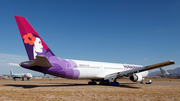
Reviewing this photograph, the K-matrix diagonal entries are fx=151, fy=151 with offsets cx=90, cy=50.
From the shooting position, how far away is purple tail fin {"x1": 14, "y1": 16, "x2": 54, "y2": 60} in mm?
16797

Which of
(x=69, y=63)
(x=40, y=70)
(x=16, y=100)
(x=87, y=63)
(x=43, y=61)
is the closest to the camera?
(x=16, y=100)

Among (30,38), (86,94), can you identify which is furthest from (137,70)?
(30,38)

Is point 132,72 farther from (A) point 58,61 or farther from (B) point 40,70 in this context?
(B) point 40,70

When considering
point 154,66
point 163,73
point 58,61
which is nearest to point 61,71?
point 58,61

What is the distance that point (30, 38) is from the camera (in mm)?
17188

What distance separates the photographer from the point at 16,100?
940cm

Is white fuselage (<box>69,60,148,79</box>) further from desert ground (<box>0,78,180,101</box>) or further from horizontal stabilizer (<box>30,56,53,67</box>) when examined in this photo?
horizontal stabilizer (<box>30,56,53,67</box>)

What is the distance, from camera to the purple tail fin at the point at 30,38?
1680 centimetres

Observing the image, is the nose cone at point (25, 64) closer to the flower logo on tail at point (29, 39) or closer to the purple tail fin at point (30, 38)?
the purple tail fin at point (30, 38)

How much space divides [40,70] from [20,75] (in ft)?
161

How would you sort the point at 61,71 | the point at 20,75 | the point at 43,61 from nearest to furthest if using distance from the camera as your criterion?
the point at 43,61 < the point at 61,71 < the point at 20,75

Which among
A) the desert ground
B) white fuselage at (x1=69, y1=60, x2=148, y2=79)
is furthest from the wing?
the desert ground

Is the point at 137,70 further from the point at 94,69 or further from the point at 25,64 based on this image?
the point at 25,64

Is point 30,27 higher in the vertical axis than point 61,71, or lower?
higher
